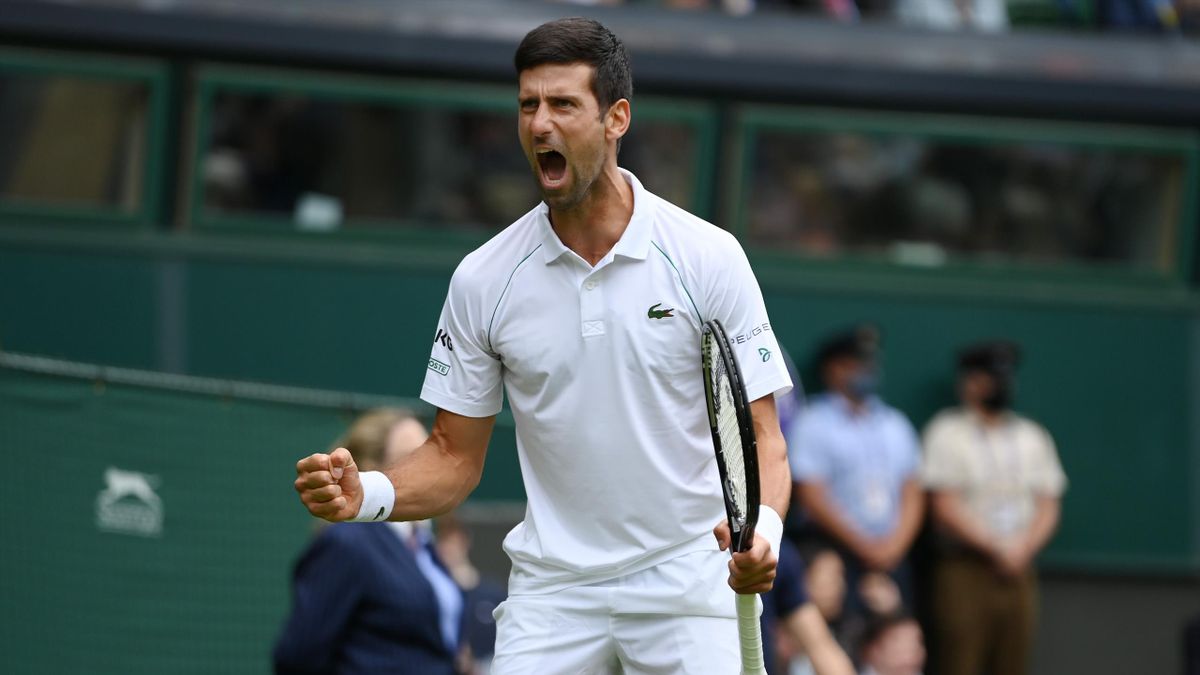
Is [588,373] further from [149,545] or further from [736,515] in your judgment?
[149,545]

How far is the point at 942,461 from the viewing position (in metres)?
9.99

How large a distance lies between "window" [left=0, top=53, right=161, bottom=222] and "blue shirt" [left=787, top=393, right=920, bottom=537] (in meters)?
3.93

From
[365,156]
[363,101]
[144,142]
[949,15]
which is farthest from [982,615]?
[144,142]

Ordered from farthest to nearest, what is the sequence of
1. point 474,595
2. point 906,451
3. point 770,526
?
point 906,451 → point 474,595 → point 770,526

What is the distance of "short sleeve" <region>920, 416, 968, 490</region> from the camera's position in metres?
9.92

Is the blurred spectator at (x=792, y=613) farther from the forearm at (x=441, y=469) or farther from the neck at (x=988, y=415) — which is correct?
the neck at (x=988, y=415)

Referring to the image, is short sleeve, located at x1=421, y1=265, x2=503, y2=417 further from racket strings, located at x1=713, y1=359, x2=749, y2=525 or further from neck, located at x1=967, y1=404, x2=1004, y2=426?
neck, located at x1=967, y1=404, x2=1004, y2=426

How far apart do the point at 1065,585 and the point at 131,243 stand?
19.4 feet

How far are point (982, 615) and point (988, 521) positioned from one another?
1.72ft

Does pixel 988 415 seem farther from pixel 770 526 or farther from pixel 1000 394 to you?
pixel 770 526

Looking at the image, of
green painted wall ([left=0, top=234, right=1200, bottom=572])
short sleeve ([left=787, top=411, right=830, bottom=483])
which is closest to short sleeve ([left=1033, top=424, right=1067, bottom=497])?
green painted wall ([left=0, top=234, right=1200, bottom=572])

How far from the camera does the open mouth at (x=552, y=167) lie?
4.27m

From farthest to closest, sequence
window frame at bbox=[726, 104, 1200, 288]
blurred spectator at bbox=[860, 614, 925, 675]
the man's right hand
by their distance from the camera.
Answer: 1. window frame at bbox=[726, 104, 1200, 288]
2. blurred spectator at bbox=[860, 614, 925, 675]
3. the man's right hand

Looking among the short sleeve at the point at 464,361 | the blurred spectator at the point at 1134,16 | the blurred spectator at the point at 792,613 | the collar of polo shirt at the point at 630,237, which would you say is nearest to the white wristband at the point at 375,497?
the short sleeve at the point at 464,361
